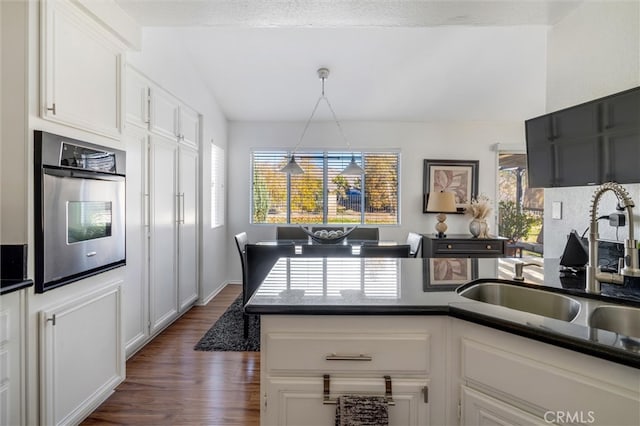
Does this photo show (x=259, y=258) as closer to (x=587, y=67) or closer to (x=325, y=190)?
(x=325, y=190)

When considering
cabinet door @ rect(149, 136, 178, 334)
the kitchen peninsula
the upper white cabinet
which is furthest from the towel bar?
cabinet door @ rect(149, 136, 178, 334)

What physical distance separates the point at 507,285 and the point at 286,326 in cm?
108

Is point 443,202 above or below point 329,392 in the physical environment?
above

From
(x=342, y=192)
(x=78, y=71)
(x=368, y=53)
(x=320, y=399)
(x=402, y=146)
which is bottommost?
(x=320, y=399)

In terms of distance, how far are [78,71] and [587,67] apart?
9.59 ft

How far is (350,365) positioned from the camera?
116 centimetres

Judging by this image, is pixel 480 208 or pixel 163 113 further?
pixel 480 208

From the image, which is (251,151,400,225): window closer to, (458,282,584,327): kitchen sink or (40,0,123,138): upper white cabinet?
(40,0,123,138): upper white cabinet

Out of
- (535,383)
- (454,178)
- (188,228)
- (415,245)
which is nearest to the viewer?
(535,383)

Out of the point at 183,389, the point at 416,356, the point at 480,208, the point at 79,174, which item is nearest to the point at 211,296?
the point at 183,389

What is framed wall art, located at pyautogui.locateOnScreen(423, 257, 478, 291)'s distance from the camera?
57.6 inches

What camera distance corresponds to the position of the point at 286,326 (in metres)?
1.17

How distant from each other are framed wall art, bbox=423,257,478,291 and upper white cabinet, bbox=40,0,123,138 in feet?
6.39

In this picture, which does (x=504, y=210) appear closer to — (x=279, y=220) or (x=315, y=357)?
(x=279, y=220)
